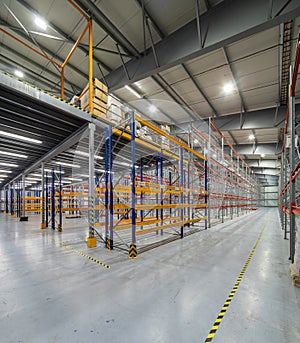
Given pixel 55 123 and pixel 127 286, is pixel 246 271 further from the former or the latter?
pixel 55 123

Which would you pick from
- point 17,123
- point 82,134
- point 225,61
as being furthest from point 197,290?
point 225,61

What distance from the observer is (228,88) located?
8.40m

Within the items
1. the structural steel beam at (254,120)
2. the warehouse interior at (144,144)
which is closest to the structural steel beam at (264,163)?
the structural steel beam at (254,120)

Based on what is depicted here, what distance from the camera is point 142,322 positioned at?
2.04 meters

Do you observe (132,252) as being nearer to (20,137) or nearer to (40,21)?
(20,137)

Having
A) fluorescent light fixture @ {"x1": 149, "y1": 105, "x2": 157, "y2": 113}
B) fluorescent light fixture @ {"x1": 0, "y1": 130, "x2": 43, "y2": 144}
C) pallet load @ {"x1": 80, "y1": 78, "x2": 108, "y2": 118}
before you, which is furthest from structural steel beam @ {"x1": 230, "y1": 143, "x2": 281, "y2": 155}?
fluorescent light fixture @ {"x1": 0, "y1": 130, "x2": 43, "y2": 144}

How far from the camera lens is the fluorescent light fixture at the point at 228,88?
8141 mm

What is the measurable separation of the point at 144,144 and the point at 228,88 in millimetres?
5245

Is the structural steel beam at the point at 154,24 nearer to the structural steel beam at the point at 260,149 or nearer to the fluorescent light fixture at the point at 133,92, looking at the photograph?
the fluorescent light fixture at the point at 133,92

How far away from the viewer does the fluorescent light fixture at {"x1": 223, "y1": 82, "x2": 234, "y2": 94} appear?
8.14 meters

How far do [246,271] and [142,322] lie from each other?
8.20 feet

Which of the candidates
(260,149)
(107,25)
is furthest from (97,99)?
(260,149)

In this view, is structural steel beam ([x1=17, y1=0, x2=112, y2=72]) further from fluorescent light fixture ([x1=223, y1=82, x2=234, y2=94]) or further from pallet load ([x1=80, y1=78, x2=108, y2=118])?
fluorescent light fixture ([x1=223, y1=82, x2=234, y2=94])

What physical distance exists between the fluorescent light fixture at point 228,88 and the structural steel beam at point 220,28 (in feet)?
11.4
